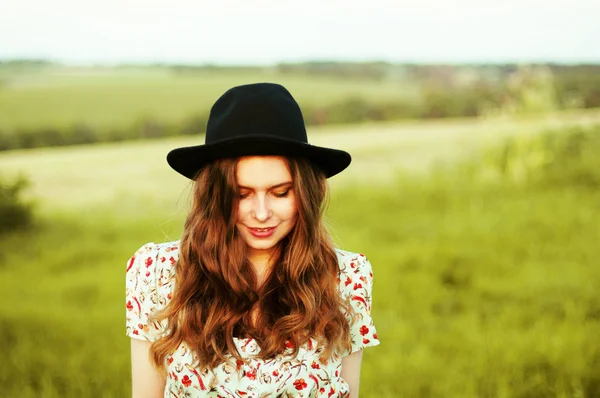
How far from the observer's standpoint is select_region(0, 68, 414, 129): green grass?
6.99 metres

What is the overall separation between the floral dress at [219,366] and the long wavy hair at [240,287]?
0.03 m

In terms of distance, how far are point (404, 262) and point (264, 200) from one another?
382 centimetres

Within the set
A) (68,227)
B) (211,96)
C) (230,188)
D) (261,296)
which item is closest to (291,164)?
(230,188)

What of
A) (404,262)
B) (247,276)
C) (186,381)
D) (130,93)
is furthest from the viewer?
(130,93)

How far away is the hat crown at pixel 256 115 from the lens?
5.57 feet

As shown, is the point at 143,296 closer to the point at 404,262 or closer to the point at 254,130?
the point at 254,130

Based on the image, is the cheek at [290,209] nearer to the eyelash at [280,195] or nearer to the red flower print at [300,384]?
the eyelash at [280,195]

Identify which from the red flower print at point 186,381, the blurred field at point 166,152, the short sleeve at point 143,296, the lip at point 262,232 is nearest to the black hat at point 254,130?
the lip at point 262,232

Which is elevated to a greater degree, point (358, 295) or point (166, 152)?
point (358, 295)

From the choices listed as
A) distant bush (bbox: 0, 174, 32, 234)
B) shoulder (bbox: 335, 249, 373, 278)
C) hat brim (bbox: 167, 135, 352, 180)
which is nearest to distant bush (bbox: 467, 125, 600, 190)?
distant bush (bbox: 0, 174, 32, 234)

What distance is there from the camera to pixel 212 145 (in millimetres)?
1674

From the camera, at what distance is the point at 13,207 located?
6.23 m

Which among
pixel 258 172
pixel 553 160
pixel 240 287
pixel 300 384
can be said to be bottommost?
pixel 300 384

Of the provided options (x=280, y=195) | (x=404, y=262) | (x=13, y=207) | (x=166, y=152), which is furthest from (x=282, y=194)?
(x=166, y=152)
